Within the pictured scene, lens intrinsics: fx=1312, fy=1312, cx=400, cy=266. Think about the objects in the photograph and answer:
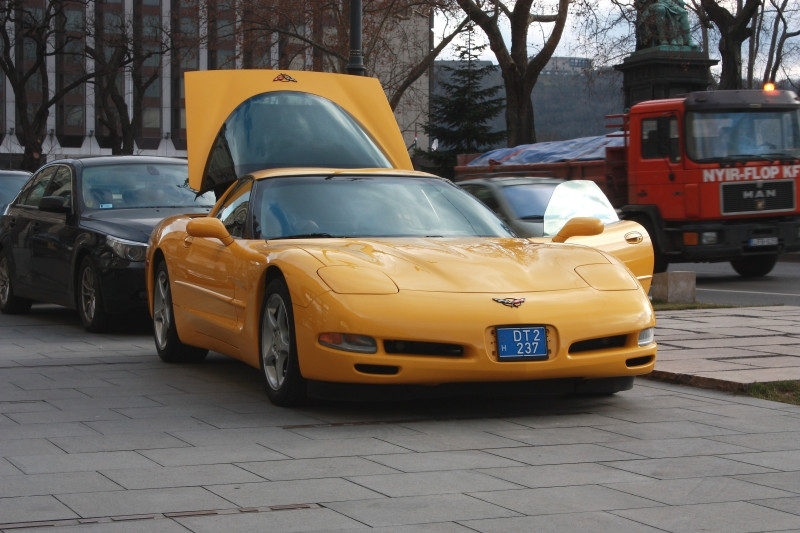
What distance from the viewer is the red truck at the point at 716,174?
19.1m

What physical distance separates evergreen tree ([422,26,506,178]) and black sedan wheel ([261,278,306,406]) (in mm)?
41463

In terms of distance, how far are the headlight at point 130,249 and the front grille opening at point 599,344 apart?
5.49m

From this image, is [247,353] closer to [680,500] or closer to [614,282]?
[614,282]

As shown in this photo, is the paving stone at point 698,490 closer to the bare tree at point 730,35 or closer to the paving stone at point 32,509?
the paving stone at point 32,509

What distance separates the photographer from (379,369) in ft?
21.8

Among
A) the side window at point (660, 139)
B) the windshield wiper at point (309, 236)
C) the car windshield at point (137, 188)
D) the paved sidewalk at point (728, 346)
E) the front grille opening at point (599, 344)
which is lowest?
the paved sidewalk at point (728, 346)

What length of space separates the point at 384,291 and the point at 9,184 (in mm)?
11992

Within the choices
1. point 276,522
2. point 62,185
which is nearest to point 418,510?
point 276,522

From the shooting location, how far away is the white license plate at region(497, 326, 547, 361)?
6605mm

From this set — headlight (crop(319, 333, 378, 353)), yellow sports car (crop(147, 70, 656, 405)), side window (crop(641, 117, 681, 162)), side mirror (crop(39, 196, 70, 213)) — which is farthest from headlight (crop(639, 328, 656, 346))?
side window (crop(641, 117, 681, 162))

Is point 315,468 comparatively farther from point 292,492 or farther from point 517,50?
point 517,50

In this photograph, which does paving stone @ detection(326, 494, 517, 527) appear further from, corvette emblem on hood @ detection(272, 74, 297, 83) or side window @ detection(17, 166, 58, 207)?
side window @ detection(17, 166, 58, 207)

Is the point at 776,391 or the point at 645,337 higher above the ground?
the point at 645,337

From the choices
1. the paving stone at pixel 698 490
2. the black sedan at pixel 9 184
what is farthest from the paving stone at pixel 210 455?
the black sedan at pixel 9 184
